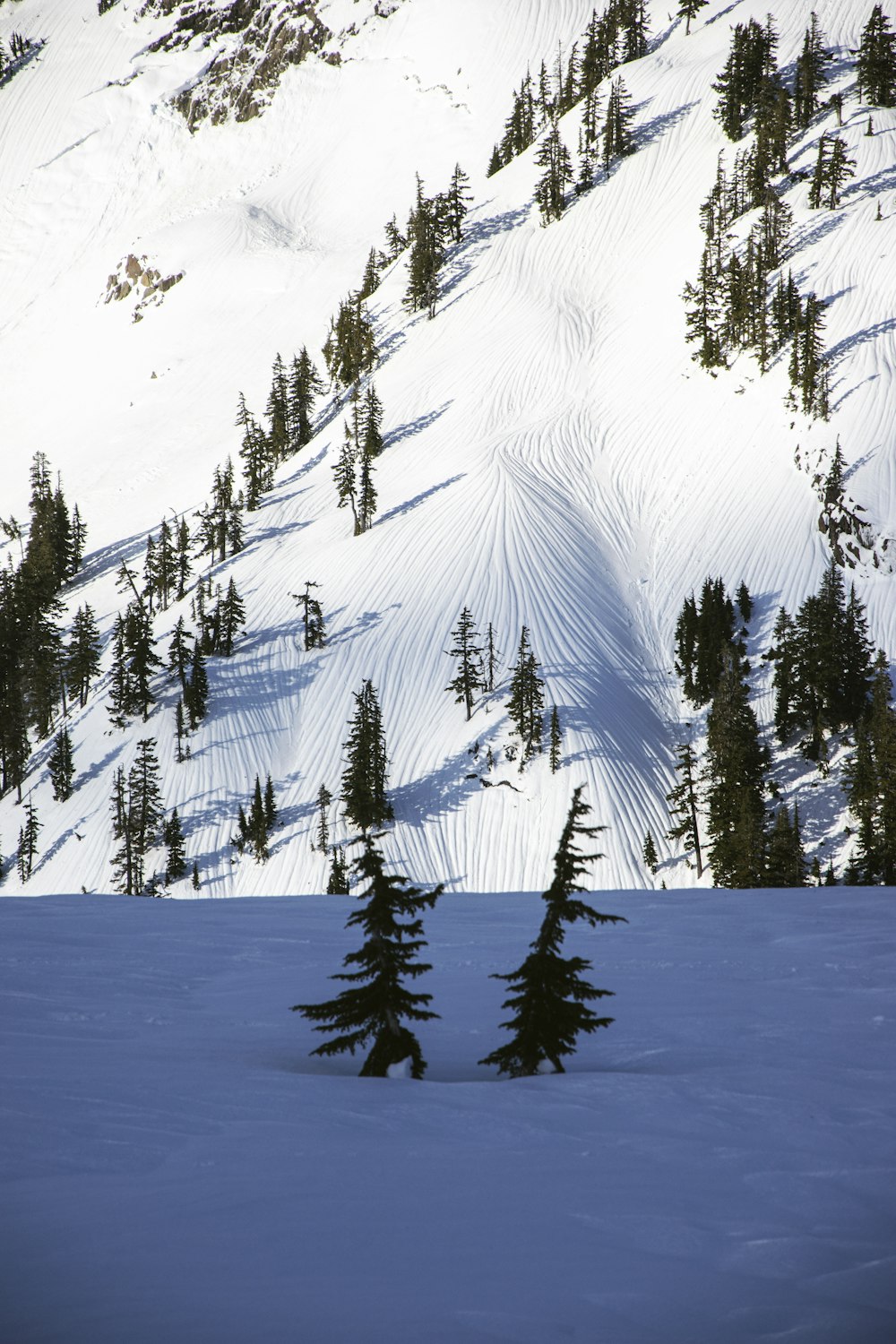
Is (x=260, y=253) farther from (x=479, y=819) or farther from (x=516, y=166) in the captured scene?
(x=479, y=819)

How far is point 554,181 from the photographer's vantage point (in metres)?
108

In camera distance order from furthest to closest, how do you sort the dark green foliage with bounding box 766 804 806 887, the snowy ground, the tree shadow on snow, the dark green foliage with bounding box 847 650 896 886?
the tree shadow on snow < the dark green foliage with bounding box 766 804 806 887 < the dark green foliage with bounding box 847 650 896 886 < the snowy ground

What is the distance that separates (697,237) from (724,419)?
94.3 ft

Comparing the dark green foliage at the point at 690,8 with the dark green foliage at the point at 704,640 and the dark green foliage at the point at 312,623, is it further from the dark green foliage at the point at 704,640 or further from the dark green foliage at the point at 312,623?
the dark green foliage at the point at 312,623

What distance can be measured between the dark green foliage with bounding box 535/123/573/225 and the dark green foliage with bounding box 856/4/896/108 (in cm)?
3322

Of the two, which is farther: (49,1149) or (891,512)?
(891,512)

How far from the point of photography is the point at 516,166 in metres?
127

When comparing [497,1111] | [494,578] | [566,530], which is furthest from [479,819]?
[497,1111]

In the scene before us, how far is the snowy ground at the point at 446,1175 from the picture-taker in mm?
4355

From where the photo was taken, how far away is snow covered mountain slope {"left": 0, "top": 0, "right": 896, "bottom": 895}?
181 ft

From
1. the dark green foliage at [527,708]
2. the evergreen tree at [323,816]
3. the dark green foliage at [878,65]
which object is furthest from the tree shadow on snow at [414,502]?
the dark green foliage at [878,65]

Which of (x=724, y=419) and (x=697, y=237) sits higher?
(x=697, y=237)

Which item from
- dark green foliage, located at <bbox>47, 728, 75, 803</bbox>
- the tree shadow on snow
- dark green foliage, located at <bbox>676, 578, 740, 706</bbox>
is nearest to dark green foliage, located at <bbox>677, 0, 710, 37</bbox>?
the tree shadow on snow

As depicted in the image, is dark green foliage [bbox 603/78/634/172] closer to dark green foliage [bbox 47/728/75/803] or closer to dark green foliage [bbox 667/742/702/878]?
dark green foliage [bbox 667/742/702/878]
